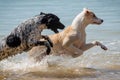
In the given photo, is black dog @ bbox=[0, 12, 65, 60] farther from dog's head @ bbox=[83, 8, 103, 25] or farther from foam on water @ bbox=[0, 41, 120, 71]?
dog's head @ bbox=[83, 8, 103, 25]

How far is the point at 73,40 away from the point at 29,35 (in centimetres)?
110

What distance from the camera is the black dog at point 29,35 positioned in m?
10.4

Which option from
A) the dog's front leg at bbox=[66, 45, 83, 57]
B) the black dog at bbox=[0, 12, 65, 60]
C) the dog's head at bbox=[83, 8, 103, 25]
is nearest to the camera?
the black dog at bbox=[0, 12, 65, 60]

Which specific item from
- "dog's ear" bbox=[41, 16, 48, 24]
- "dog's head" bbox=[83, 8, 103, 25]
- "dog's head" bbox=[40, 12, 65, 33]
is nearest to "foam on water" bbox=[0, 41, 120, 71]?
"dog's head" bbox=[40, 12, 65, 33]

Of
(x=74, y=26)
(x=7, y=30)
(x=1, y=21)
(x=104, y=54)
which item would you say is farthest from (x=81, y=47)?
(x=1, y=21)

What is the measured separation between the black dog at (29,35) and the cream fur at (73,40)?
0.38 m

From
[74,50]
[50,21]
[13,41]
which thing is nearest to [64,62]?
[74,50]

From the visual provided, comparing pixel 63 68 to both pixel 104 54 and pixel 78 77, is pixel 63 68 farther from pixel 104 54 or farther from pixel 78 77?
pixel 104 54

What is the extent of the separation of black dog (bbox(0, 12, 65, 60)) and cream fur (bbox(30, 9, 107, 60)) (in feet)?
1.24

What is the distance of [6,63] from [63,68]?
1.45 metres

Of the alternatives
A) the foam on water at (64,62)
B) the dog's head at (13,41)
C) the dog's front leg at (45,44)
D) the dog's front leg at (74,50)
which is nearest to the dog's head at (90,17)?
the dog's front leg at (74,50)

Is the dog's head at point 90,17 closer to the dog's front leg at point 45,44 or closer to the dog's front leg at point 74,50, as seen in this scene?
the dog's front leg at point 74,50

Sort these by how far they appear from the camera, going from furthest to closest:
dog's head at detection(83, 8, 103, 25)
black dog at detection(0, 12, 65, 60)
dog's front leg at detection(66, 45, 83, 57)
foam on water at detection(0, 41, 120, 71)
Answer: dog's head at detection(83, 8, 103, 25) → foam on water at detection(0, 41, 120, 71) → dog's front leg at detection(66, 45, 83, 57) → black dog at detection(0, 12, 65, 60)

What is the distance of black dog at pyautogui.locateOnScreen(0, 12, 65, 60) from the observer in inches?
410
